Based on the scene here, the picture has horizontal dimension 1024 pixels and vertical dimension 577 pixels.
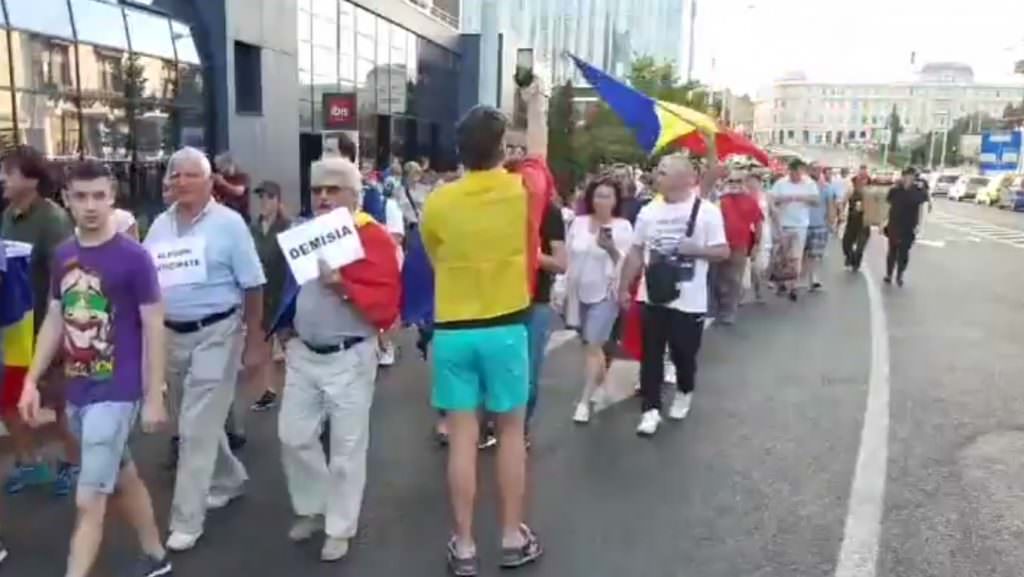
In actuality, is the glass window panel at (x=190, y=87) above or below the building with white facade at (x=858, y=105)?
below

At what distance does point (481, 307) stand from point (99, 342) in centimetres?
146

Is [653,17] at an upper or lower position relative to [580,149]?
upper

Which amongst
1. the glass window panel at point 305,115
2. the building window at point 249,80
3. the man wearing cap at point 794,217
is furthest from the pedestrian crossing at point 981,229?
the building window at point 249,80

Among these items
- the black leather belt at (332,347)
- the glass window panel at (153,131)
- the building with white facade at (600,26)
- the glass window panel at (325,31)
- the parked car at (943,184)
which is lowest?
the parked car at (943,184)

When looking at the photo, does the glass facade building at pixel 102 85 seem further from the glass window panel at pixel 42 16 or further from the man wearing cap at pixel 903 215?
the man wearing cap at pixel 903 215

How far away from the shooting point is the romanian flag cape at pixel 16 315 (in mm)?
4371

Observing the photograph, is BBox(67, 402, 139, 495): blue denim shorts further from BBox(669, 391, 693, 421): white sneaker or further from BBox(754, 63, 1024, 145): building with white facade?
BBox(754, 63, 1024, 145): building with white facade

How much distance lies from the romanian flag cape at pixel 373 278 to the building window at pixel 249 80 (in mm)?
14163

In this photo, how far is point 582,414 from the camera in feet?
22.0

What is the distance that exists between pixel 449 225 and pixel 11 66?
375 inches

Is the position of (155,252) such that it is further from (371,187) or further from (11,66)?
(11,66)

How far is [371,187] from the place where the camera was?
27.1 feet

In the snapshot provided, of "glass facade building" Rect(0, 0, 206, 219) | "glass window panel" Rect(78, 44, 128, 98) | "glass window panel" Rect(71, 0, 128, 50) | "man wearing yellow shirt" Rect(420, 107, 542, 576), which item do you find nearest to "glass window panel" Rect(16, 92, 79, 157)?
"glass facade building" Rect(0, 0, 206, 219)

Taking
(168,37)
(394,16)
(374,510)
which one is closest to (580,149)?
(394,16)
